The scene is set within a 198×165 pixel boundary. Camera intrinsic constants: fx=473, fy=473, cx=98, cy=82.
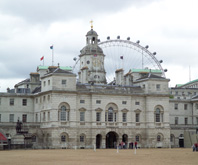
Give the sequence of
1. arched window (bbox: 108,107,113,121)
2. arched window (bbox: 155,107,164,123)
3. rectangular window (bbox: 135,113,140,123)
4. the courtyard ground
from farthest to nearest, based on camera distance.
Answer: arched window (bbox: 155,107,164,123), rectangular window (bbox: 135,113,140,123), arched window (bbox: 108,107,113,121), the courtyard ground

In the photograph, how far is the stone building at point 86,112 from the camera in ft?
278

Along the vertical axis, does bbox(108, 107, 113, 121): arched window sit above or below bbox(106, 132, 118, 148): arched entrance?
above

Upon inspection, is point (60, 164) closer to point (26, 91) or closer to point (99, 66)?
Answer: point (26, 91)

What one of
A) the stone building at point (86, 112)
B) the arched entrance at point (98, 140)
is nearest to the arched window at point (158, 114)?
the stone building at point (86, 112)

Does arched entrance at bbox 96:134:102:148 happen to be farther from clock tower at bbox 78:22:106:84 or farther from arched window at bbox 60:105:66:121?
clock tower at bbox 78:22:106:84

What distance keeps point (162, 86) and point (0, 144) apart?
3436 cm

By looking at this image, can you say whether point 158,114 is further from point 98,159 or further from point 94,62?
point 98,159

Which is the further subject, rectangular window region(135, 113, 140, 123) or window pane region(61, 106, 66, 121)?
rectangular window region(135, 113, 140, 123)

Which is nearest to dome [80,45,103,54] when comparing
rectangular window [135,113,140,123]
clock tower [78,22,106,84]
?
clock tower [78,22,106,84]

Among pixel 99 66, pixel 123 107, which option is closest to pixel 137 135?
pixel 123 107

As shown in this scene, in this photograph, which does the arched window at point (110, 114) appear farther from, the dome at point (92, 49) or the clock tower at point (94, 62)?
the dome at point (92, 49)

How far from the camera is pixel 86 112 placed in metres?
87.4

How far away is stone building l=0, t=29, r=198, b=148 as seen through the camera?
84812mm

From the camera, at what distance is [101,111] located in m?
88.3
